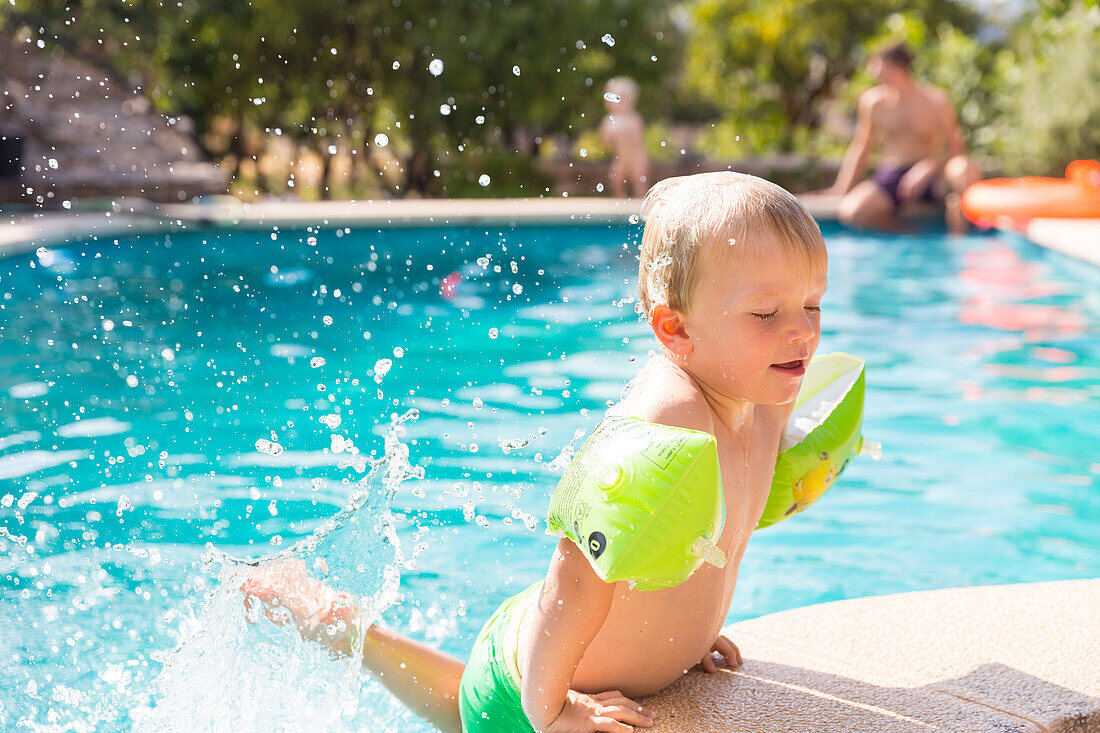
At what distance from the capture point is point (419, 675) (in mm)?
2369

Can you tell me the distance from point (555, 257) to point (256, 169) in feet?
28.8

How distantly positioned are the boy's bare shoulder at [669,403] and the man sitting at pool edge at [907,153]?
9716 millimetres

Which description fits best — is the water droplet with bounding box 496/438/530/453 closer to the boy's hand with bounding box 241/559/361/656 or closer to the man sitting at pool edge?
the boy's hand with bounding box 241/559/361/656

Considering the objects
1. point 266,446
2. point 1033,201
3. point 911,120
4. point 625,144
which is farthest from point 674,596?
point 625,144

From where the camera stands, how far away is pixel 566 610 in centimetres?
187

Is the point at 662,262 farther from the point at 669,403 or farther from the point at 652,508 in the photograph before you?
the point at 652,508

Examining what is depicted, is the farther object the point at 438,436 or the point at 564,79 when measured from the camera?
the point at 564,79

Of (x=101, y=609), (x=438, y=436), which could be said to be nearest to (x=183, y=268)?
(x=438, y=436)

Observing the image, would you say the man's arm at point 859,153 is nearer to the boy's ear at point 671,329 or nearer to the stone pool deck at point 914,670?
the stone pool deck at point 914,670

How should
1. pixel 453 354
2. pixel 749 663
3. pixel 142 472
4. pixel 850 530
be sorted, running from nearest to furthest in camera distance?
pixel 749 663, pixel 850 530, pixel 142 472, pixel 453 354

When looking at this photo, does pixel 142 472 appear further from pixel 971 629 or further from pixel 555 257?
pixel 555 257

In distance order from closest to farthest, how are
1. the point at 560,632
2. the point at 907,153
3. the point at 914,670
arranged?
the point at 560,632, the point at 914,670, the point at 907,153

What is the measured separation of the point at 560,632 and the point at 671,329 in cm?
57

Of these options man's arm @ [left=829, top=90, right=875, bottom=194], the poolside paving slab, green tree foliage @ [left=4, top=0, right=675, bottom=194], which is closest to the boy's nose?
the poolside paving slab
